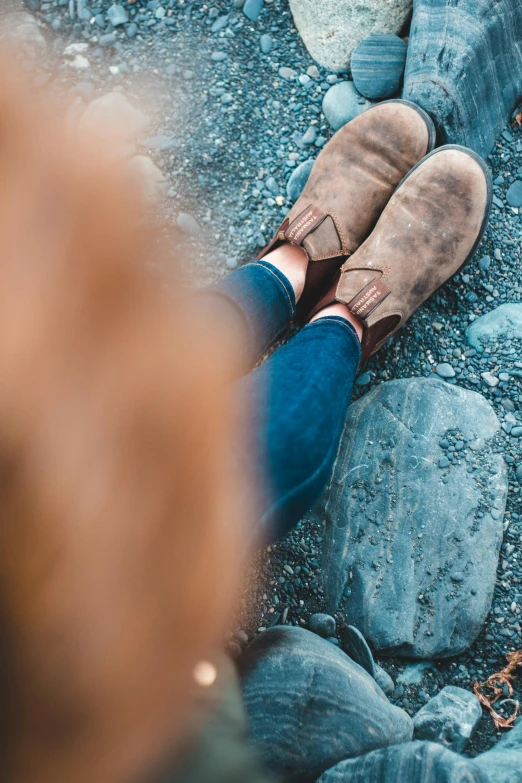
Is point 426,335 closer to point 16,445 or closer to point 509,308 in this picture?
point 509,308

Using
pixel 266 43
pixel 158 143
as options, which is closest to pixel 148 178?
pixel 158 143

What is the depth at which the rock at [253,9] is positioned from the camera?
188cm

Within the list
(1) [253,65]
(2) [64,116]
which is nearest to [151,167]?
(2) [64,116]

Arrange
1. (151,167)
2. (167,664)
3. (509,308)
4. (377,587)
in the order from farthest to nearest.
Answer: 1. (151,167)
2. (509,308)
3. (377,587)
4. (167,664)

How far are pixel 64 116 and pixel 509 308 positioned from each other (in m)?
1.48

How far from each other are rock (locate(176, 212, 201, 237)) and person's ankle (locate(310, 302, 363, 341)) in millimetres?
Answer: 469

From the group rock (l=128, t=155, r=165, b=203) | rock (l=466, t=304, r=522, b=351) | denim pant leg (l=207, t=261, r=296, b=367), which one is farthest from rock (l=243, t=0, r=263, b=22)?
rock (l=466, t=304, r=522, b=351)

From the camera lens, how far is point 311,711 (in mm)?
1251

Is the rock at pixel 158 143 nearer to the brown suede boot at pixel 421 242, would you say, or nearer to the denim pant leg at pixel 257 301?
the denim pant leg at pixel 257 301

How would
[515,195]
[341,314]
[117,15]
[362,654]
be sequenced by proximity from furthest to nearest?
[117,15]
[515,195]
[341,314]
[362,654]

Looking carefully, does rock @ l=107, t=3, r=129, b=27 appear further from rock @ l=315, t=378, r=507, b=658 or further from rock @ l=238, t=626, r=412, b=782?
rock @ l=238, t=626, r=412, b=782

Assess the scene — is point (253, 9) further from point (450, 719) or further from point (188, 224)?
point (450, 719)

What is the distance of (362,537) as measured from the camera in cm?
156

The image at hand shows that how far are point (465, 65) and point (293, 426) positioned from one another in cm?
121
